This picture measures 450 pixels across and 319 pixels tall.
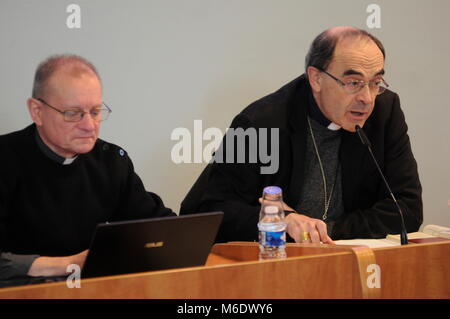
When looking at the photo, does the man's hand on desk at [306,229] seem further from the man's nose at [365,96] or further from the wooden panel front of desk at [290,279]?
the man's nose at [365,96]

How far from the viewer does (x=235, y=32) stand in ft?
10.9

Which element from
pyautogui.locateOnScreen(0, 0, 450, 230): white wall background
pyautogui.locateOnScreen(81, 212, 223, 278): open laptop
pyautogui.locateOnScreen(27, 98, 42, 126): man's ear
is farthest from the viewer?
pyautogui.locateOnScreen(0, 0, 450, 230): white wall background

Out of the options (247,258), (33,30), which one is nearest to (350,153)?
(247,258)

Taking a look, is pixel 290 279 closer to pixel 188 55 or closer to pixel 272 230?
pixel 272 230

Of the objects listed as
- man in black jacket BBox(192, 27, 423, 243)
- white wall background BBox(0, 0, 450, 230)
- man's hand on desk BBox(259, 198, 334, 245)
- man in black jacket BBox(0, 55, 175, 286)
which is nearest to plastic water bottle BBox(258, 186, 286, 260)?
man's hand on desk BBox(259, 198, 334, 245)

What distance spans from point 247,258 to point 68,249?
26.1 inches

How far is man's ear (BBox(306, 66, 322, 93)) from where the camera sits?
2717 millimetres

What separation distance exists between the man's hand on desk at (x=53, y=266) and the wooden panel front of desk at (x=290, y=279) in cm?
41

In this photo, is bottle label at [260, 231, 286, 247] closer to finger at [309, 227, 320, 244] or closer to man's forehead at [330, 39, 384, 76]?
finger at [309, 227, 320, 244]

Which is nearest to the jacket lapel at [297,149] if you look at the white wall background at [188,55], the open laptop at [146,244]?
the white wall background at [188,55]

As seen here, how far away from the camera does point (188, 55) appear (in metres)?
3.21

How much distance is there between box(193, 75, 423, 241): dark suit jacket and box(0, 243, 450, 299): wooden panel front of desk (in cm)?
66

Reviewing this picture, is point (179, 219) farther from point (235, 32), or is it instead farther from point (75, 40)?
point (235, 32)
